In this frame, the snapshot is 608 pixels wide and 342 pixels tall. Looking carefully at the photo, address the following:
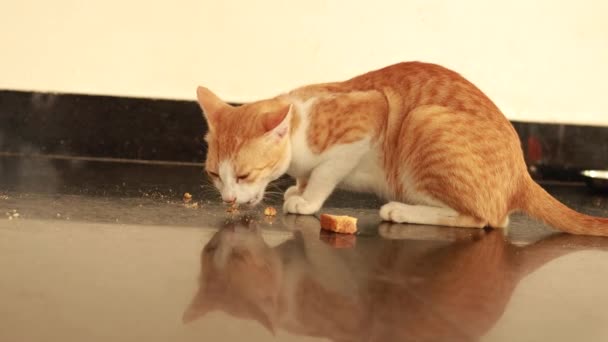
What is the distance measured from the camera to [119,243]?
162 cm

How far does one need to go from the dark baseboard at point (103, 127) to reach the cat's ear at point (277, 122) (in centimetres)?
123

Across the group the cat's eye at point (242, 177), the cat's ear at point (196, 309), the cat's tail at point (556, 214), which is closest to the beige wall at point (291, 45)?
the cat's eye at point (242, 177)

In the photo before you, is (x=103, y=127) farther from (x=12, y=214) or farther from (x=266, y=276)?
(x=266, y=276)

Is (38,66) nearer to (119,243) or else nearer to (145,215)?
(145,215)

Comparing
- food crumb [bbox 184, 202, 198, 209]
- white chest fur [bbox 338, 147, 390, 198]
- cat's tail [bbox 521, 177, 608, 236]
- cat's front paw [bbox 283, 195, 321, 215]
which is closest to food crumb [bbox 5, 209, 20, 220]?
food crumb [bbox 184, 202, 198, 209]

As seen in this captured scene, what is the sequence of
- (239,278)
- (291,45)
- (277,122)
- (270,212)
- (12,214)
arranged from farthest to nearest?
1. (291,45)
2. (270,212)
3. (277,122)
4. (12,214)
5. (239,278)

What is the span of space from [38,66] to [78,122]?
0.28 meters

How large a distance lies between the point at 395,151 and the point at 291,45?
120 cm

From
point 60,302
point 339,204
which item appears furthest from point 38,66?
point 60,302

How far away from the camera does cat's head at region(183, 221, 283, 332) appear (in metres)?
1.18

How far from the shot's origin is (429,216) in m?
2.11

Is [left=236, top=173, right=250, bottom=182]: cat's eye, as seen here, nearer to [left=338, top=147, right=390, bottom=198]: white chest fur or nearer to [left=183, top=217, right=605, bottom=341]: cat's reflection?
[left=183, top=217, right=605, bottom=341]: cat's reflection

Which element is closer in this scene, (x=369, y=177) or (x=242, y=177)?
(x=242, y=177)

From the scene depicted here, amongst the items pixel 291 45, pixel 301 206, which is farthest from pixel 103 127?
pixel 301 206
